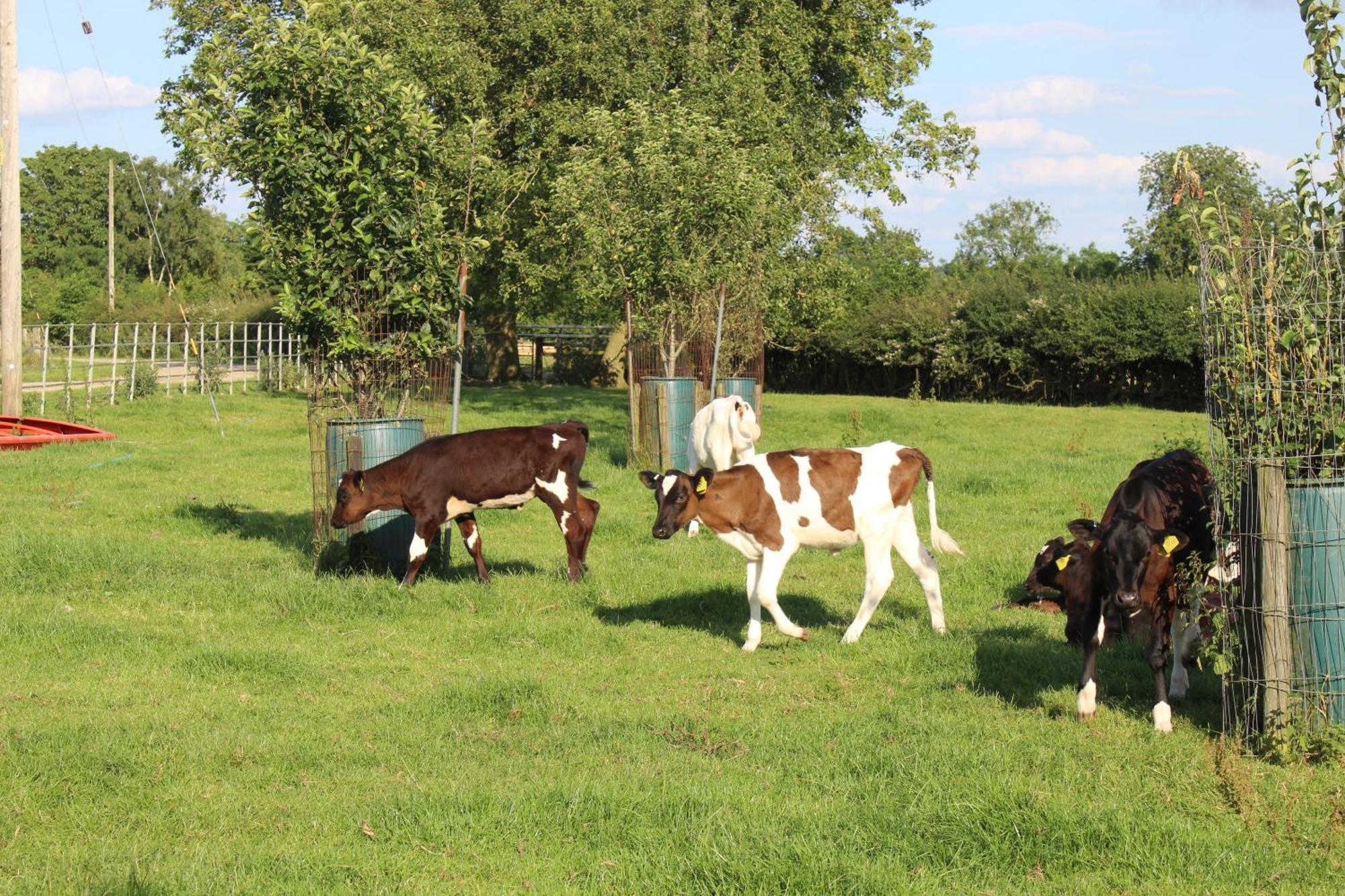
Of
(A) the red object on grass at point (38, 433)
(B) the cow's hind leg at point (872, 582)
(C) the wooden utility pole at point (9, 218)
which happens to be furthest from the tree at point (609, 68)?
(B) the cow's hind leg at point (872, 582)

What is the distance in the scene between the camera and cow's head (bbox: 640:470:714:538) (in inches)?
386

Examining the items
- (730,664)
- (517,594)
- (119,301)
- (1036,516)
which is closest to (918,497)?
(1036,516)

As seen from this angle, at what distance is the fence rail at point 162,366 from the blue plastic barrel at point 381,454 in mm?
10857

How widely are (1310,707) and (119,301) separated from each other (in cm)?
7213

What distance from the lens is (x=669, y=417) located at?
1970 cm

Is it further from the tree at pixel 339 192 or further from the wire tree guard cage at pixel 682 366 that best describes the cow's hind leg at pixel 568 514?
the wire tree guard cage at pixel 682 366

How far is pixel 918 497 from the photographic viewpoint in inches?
674

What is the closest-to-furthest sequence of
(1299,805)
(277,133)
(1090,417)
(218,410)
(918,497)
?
(1299,805), (277,133), (918,497), (218,410), (1090,417)

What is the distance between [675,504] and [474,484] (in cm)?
266

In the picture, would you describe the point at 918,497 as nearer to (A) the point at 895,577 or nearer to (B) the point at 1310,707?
(A) the point at 895,577

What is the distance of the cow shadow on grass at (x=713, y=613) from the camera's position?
1023cm

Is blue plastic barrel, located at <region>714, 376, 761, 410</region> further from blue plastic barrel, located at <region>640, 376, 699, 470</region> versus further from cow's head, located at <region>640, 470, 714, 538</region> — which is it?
cow's head, located at <region>640, 470, 714, 538</region>

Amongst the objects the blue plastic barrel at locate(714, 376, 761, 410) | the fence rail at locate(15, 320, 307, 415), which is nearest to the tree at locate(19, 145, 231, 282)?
the fence rail at locate(15, 320, 307, 415)

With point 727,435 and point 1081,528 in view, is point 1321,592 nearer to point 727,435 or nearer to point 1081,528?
point 1081,528
